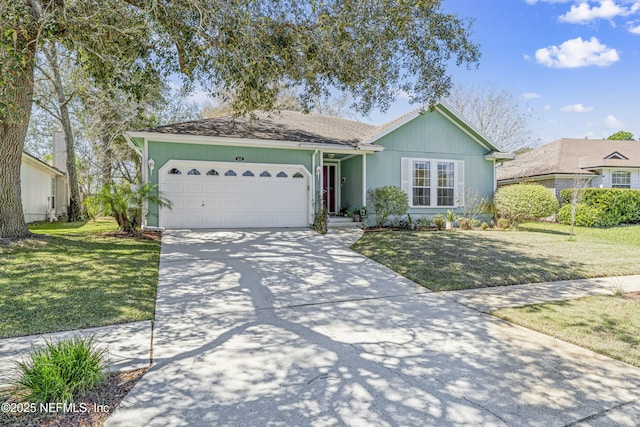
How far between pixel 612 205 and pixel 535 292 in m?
13.0

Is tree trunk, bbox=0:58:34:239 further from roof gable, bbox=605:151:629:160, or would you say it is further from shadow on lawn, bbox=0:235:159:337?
roof gable, bbox=605:151:629:160

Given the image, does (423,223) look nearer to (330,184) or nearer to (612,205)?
(330,184)

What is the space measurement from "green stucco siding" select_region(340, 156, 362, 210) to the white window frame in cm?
183

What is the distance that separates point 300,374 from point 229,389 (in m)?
0.64

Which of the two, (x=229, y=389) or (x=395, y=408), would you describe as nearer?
(x=395, y=408)

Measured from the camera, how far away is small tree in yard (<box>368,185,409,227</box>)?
42.2 feet

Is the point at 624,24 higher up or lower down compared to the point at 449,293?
higher up

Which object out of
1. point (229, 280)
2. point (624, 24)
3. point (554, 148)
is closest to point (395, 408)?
point (229, 280)

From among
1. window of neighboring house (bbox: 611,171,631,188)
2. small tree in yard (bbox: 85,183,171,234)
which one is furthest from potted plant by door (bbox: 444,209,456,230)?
window of neighboring house (bbox: 611,171,631,188)

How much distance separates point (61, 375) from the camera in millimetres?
2693

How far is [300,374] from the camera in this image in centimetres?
318

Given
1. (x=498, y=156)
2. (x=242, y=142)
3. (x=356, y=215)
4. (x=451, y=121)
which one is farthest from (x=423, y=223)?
(x=242, y=142)

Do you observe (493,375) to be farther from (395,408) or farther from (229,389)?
(229,389)

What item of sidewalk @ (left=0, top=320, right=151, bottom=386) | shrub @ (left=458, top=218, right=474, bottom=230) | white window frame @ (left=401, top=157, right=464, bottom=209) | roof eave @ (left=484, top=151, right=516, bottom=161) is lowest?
sidewalk @ (left=0, top=320, right=151, bottom=386)
